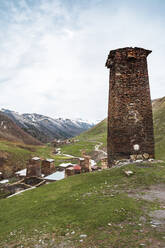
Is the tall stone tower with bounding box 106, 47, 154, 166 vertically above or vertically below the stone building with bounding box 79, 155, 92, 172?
above

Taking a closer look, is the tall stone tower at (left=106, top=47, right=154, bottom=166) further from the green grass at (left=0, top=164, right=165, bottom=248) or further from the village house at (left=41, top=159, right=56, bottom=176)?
the village house at (left=41, top=159, right=56, bottom=176)

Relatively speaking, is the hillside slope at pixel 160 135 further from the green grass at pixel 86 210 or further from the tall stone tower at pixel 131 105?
the green grass at pixel 86 210

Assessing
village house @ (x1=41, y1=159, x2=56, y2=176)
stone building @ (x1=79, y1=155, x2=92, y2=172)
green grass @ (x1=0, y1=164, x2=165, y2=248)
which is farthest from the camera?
stone building @ (x1=79, y1=155, x2=92, y2=172)

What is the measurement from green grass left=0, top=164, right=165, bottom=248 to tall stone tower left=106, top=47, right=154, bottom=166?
2185 mm

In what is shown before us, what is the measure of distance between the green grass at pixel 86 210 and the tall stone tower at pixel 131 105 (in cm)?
218

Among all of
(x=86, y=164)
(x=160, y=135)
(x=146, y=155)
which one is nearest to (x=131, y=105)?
(x=146, y=155)

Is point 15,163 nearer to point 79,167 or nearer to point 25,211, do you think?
point 79,167

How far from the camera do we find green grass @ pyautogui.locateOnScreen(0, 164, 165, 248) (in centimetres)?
516

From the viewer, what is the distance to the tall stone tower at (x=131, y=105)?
42.0 feet

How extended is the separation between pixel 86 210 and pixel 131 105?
8.29 m

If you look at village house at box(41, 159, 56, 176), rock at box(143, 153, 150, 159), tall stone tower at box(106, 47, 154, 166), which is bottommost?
village house at box(41, 159, 56, 176)

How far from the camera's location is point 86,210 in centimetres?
653

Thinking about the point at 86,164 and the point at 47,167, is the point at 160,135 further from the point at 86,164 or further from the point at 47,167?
the point at 47,167

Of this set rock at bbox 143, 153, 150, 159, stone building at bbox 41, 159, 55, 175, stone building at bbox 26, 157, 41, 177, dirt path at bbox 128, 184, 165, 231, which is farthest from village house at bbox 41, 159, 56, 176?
dirt path at bbox 128, 184, 165, 231
